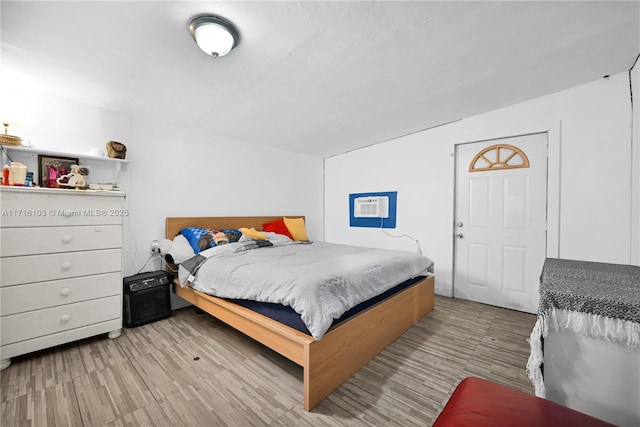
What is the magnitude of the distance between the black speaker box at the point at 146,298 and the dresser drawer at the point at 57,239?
1.54 ft

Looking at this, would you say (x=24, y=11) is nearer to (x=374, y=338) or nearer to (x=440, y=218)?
(x=374, y=338)

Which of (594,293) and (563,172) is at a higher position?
(563,172)

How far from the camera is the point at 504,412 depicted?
32.4 inches

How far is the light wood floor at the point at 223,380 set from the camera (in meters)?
1.42

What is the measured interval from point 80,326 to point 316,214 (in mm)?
3448

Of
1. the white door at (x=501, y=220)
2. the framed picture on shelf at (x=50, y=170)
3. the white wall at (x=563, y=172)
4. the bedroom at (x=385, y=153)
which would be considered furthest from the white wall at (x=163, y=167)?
the white door at (x=501, y=220)

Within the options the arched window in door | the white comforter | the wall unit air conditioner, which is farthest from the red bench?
the wall unit air conditioner

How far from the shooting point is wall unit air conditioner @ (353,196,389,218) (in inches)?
159

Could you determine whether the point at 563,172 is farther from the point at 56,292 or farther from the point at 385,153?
the point at 56,292

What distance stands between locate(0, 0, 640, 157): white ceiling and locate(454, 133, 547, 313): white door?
24.1 inches

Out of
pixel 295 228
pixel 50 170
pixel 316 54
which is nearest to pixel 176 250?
pixel 50 170

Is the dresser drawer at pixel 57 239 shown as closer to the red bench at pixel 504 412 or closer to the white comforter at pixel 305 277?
the white comforter at pixel 305 277

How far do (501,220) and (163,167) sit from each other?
13.2ft

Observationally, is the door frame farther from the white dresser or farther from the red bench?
the white dresser
